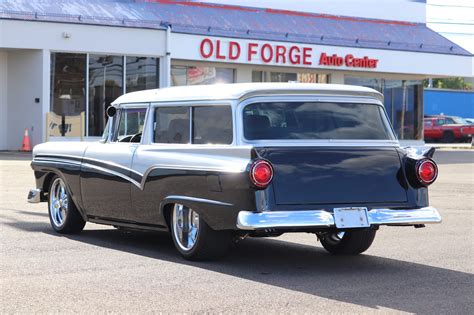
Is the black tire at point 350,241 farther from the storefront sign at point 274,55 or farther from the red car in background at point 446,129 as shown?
the red car in background at point 446,129

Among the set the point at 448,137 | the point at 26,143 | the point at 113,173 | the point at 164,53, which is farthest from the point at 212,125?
the point at 448,137

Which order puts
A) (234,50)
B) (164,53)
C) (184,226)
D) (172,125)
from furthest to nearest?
(234,50) < (164,53) < (172,125) < (184,226)

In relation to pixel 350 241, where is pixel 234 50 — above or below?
above

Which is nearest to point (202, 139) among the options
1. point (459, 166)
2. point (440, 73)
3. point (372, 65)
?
point (459, 166)

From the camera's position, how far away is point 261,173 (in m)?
7.83

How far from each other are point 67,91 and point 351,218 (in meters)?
24.4

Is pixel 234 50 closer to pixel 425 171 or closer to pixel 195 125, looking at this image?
pixel 195 125

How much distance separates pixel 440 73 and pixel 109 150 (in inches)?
1335

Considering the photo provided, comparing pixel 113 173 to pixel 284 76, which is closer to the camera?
pixel 113 173

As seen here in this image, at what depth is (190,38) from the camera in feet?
111

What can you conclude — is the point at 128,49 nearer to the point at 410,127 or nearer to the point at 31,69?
the point at 31,69

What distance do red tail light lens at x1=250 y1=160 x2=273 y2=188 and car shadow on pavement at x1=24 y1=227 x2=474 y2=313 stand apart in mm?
818

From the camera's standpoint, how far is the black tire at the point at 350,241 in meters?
9.21

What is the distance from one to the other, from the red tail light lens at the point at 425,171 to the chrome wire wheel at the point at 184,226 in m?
2.12
